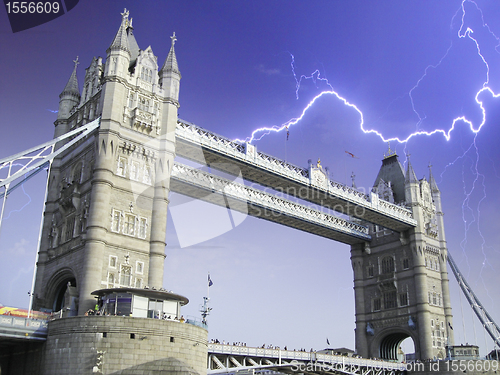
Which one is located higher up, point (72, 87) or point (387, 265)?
point (72, 87)

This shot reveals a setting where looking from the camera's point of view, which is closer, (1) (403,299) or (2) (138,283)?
(2) (138,283)

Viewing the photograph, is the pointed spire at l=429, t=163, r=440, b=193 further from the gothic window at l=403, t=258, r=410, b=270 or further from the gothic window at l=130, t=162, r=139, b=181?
the gothic window at l=130, t=162, r=139, b=181

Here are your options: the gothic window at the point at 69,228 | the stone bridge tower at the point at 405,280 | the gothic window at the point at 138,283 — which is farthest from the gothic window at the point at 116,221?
the stone bridge tower at the point at 405,280

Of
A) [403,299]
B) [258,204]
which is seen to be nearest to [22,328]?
[258,204]

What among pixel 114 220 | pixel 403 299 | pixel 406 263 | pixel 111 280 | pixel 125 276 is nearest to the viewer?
pixel 111 280

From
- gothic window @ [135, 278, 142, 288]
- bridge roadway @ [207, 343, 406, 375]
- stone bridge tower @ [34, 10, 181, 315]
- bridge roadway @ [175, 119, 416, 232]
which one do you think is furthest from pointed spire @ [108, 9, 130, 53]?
bridge roadway @ [207, 343, 406, 375]

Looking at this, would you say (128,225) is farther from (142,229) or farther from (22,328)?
(22,328)
